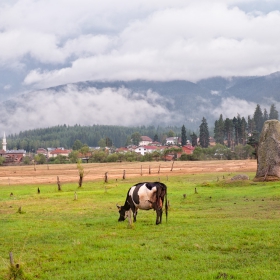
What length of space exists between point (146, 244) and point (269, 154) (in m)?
32.0

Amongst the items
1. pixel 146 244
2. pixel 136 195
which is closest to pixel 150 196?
pixel 136 195

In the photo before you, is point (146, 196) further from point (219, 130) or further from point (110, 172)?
point (219, 130)

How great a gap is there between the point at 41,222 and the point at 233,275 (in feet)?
44.8

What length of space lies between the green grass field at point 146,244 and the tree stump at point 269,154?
17724 mm

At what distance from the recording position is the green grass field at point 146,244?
39.5 feet

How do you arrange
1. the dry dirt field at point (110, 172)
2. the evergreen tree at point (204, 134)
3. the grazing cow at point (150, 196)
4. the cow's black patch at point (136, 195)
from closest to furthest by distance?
1. the grazing cow at point (150, 196)
2. the cow's black patch at point (136, 195)
3. the dry dirt field at point (110, 172)
4. the evergreen tree at point (204, 134)

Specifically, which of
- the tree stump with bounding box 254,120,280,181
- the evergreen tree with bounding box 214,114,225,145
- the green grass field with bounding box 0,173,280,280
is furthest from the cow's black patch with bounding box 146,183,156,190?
the evergreen tree with bounding box 214,114,225,145

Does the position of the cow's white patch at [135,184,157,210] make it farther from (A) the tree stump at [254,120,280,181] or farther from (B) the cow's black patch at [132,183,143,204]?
(A) the tree stump at [254,120,280,181]

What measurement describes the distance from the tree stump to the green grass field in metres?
17.7

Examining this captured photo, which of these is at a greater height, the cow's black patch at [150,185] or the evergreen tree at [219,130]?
the evergreen tree at [219,130]

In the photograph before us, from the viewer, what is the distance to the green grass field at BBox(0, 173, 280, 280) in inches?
474

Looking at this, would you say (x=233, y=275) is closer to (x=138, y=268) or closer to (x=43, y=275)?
(x=138, y=268)

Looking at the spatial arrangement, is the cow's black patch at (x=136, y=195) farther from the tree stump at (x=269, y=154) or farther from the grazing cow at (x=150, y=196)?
the tree stump at (x=269, y=154)

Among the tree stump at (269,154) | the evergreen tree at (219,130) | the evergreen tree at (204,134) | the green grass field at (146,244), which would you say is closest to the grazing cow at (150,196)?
the green grass field at (146,244)
